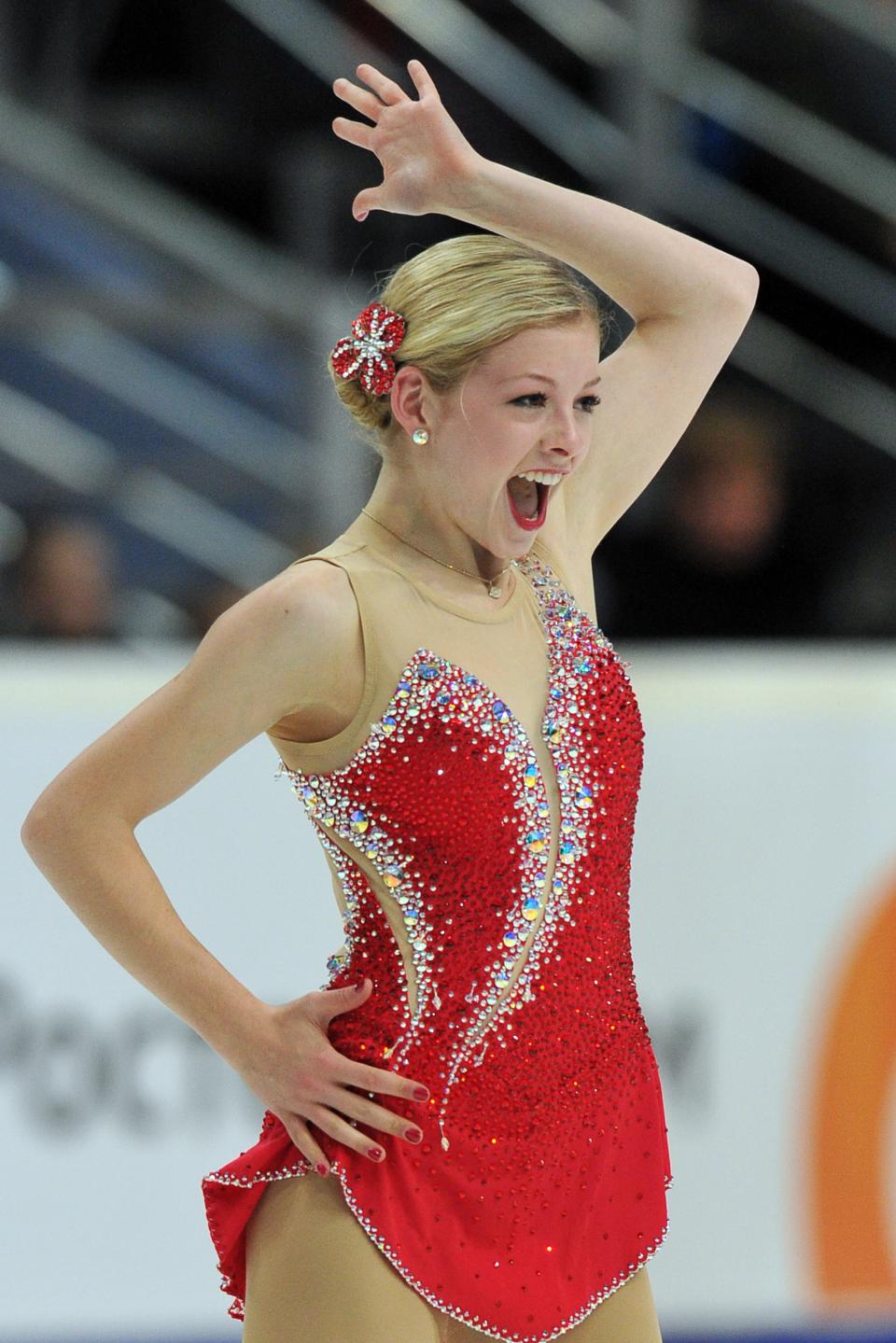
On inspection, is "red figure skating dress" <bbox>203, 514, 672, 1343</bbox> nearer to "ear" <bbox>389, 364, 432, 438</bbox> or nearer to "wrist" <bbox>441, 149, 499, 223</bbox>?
"ear" <bbox>389, 364, 432, 438</bbox>

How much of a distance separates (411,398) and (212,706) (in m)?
0.38

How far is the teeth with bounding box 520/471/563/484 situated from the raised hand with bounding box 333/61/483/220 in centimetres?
27

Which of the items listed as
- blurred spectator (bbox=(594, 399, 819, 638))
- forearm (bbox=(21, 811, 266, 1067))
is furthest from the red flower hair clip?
blurred spectator (bbox=(594, 399, 819, 638))

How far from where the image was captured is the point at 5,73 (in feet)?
17.8

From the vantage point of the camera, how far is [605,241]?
2.00 meters

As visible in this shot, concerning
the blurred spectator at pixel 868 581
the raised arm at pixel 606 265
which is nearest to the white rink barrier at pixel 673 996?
the blurred spectator at pixel 868 581

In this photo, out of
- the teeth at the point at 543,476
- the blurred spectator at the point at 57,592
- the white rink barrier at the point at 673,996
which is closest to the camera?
the teeth at the point at 543,476

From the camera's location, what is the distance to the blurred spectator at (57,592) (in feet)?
14.7

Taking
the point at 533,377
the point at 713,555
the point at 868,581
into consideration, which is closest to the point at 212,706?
the point at 533,377

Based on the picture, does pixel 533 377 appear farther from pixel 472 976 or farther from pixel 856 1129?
pixel 856 1129

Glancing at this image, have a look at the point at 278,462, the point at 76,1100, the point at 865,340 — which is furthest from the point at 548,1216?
the point at 865,340

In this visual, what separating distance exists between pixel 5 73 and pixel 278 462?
52.6 inches

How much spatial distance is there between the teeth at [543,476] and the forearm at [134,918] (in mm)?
518

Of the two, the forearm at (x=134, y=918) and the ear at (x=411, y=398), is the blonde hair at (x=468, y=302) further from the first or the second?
the forearm at (x=134, y=918)
